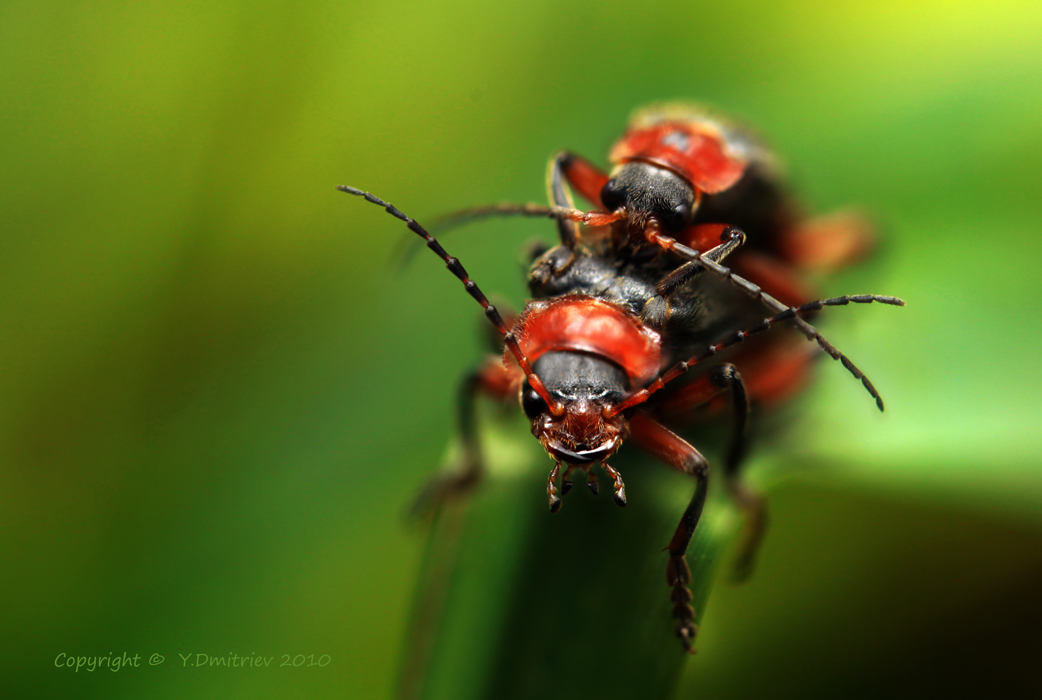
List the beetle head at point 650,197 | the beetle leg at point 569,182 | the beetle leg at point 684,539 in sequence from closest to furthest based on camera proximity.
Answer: the beetle leg at point 684,539, the beetle head at point 650,197, the beetle leg at point 569,182

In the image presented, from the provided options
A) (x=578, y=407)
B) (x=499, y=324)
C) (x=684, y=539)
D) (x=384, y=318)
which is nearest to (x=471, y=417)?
(x=499, y=324)

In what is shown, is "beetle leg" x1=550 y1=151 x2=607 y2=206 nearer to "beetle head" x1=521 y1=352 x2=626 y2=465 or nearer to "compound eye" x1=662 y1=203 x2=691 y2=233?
"compound eye" x1=662 y1=203 x2=691 y2=233

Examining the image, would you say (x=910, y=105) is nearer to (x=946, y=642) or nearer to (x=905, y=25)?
(x=905, y=25)

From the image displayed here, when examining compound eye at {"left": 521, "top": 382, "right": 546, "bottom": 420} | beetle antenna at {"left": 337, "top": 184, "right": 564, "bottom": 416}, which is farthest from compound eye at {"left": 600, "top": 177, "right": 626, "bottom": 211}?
compound eye at {"left": 521, "top": 382, "right": 546, "bottom": 420}

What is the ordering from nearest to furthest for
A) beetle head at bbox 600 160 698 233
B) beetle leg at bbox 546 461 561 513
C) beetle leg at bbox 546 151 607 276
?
1. beetle leg at bbox 546 461 561 513
2. beetle head at bbox 600 160 698 233
3. beetle leg at bbox 546 151 607 276

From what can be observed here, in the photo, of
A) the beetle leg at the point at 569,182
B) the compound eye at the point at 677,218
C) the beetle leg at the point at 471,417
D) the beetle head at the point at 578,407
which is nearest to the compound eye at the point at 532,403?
the beetle head at the point at 578,407

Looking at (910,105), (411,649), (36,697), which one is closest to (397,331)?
(411,649)

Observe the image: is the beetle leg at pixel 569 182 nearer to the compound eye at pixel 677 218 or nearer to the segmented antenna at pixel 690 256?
the segmented antenna at pixel 690 256
